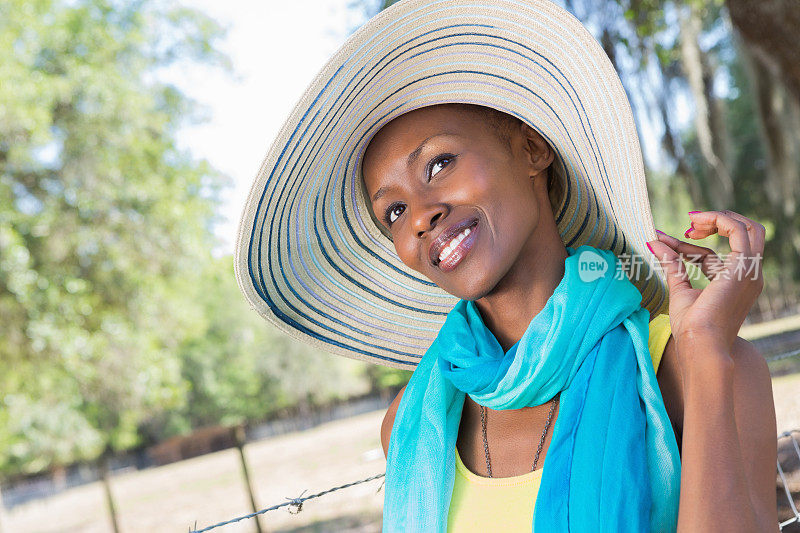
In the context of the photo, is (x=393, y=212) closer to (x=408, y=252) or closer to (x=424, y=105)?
(x=408, y=252)

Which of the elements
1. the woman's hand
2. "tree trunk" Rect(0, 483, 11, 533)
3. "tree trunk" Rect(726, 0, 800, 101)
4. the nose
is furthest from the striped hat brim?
"tree trunk" Rect(0, 483, 11, 533)

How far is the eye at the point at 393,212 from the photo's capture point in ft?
5.40

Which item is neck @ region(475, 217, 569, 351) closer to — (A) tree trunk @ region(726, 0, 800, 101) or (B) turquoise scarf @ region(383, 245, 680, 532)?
(B) turquoise scarf @ region(383, 245, 680, 532)

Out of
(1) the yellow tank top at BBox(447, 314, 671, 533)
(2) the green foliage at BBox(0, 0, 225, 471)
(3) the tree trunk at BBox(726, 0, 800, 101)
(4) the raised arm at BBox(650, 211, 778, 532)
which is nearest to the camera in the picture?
(4) the raised arm at BBox(650, 211, 778, 532)

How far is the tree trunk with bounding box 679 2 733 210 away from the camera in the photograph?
8.12 metres

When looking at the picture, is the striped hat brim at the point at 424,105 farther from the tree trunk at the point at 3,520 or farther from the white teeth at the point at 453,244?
the tree trunk at the point at 3,520

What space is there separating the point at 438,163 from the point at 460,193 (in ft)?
0.35

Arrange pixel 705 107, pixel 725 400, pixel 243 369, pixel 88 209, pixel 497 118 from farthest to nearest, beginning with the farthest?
1. pixel 243 369
2. pixel 88 209
3. pixel 705 107
4. pixel 497 118
5. pixel 725 400

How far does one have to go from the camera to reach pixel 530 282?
1.61 metres

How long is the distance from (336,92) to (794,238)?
15802 millimetres

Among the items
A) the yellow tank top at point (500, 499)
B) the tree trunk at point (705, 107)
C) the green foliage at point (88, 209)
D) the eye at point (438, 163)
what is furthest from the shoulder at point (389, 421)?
the green foliage at point (88, 209)

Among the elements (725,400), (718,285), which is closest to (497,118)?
(718,285)

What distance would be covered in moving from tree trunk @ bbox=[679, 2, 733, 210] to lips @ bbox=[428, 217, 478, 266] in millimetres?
7104

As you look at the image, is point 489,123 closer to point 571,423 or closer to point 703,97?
point 571,423
